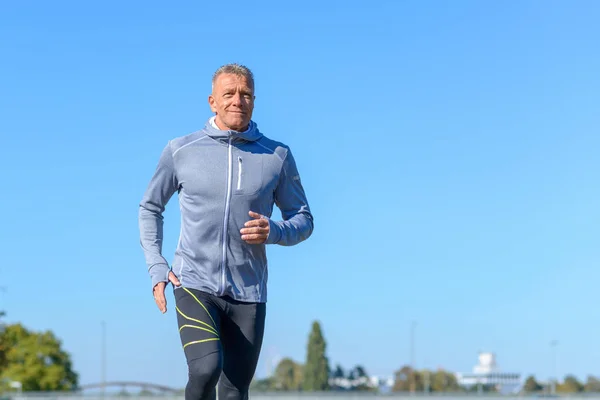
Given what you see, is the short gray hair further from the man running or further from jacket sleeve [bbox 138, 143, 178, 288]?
jacket sleeve [bbox 138, 143, 178, 288]

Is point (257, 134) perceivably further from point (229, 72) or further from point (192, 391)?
point (192, 391)

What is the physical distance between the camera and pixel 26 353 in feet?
326

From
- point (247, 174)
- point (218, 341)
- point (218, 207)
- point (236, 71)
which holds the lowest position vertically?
point (218, 341)

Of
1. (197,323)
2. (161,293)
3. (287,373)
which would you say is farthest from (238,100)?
(287,373)

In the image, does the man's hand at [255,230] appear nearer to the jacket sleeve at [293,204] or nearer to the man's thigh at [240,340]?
the jacket sleeve at [293,204]

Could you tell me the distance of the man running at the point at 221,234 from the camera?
737 cm

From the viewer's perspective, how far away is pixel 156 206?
305 inches

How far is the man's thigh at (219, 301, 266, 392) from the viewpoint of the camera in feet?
24.7

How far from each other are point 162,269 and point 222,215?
1.80 ft

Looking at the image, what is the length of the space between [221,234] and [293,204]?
0.70 meters

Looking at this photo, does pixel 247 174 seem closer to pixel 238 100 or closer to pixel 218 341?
pixel 238 100

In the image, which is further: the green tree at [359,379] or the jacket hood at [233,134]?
the green tree at [359,379]

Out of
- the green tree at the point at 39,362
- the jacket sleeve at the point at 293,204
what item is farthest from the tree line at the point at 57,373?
the jacket sleeve at the point at 293,204

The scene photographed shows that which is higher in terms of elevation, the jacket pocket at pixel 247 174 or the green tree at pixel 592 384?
the jacket pocket at pixel 247 174
